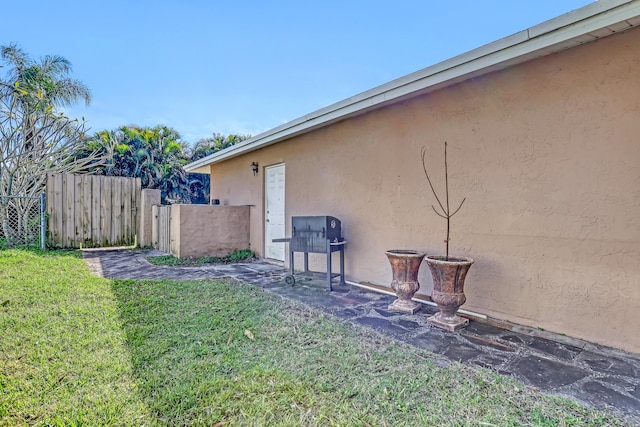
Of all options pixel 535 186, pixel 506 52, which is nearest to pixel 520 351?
pixel 535 186

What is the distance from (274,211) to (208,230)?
1636 millimetres

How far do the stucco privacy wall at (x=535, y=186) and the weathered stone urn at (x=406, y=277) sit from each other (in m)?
0.53

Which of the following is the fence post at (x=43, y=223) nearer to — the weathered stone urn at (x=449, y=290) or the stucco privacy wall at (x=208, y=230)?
the stucco privacy wall at (x=208, y=230)

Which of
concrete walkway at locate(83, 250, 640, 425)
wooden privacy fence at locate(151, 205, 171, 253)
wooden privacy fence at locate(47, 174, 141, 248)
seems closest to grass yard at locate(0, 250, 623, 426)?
concrete walkway at locate(83, 250, 640, 425)

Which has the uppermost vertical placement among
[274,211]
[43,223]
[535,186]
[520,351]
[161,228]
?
[535,186]

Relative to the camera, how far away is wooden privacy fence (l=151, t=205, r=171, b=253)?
7996 mm

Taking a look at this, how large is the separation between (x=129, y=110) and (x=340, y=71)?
487 inches

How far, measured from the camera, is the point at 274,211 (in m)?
7.26

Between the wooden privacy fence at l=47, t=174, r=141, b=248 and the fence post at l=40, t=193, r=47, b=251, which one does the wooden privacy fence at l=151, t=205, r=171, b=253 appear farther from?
the fence post at l=40, t=193, r=47, b=251

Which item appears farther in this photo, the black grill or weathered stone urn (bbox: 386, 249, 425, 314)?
the black grill

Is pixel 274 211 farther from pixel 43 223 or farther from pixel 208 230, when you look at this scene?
pixel 43 223

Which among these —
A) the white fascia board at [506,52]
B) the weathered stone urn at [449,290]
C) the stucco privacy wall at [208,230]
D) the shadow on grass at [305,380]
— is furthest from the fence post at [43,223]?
the weathered stone urn at [449,290]

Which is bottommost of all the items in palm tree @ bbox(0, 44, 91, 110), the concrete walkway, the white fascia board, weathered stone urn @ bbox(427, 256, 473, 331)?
the concrete walkway

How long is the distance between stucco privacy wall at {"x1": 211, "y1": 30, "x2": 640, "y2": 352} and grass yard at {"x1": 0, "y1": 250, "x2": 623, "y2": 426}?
138 centimetres
